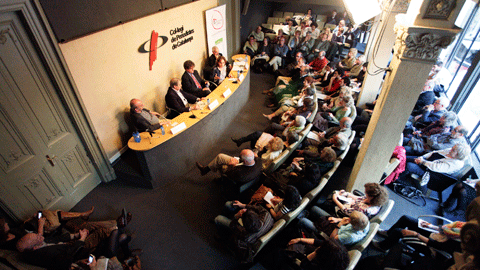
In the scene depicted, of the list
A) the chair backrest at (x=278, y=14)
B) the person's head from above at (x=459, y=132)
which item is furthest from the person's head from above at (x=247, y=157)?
the chair backrest at (x=278, y=14)

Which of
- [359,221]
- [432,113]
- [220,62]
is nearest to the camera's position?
[359,221]

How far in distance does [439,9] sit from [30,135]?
456cm

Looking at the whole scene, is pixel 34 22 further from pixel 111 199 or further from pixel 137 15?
pixel 111 199

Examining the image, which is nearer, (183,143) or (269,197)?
(269,197)

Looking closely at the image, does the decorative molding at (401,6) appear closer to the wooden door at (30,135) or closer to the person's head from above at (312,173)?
the person's head from above at (312,173)

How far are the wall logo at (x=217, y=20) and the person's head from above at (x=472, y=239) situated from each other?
6301mm

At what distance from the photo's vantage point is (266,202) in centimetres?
310

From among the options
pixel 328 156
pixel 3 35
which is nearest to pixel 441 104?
pixel 328 156

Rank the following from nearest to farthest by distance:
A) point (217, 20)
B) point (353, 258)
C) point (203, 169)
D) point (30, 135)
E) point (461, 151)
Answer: point (353, 258)
point (30, 135)
point (461, 151)
point (203, 169)
point (217, 20)

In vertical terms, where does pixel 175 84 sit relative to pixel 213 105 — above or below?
above

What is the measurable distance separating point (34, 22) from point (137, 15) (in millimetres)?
1681

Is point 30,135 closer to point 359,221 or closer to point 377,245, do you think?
point 359,221

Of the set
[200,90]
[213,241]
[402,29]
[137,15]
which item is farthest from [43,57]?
[402,29]

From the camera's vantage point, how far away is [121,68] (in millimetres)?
4035
